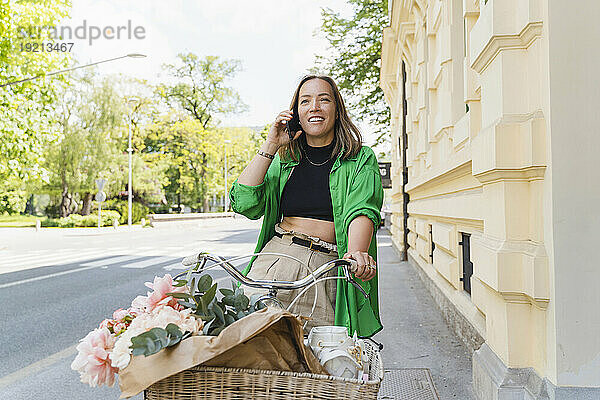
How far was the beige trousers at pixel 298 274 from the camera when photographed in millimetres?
2461

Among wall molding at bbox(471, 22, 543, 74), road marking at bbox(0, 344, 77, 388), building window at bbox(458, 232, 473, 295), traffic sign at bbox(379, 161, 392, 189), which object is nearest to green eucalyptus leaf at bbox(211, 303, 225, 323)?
wall molding at bbox(471, 22, 543, 74)

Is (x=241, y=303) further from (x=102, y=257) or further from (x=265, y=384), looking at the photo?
(x=102, y=257)

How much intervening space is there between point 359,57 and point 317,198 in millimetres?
19245

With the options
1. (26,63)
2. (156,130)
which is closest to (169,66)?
(156,130)

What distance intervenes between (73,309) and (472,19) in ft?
21.3

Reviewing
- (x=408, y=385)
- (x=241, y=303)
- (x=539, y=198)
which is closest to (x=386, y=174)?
(x=408, y=385)

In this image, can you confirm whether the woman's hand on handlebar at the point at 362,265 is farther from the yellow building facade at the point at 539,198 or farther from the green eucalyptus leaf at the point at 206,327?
the yellow building facade at the point at 539,198

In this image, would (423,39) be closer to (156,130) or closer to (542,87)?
(542,87)

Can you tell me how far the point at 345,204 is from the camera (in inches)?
102

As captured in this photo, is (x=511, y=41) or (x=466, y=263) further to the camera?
(x=466, y=263)

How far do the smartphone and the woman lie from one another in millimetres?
17

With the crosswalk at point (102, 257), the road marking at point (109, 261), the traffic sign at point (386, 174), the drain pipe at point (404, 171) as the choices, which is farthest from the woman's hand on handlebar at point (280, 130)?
the traffic sign at point (386, 174)

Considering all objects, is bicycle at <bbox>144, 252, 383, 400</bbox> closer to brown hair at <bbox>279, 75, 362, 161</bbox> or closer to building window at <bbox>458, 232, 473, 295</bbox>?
brown hair at <bbox>279, 75, 362, 161</bbox>

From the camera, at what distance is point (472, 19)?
15.5ft
